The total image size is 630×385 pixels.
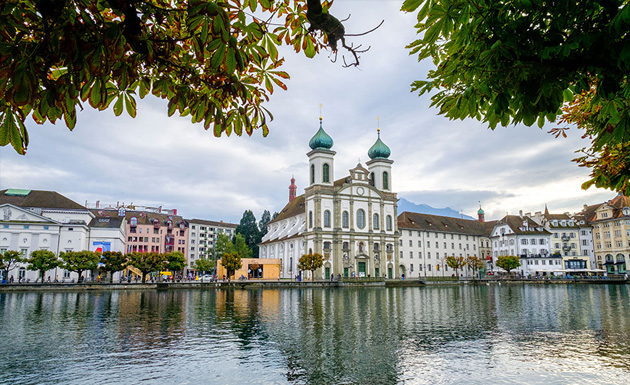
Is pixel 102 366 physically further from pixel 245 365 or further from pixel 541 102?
pixel 541 102

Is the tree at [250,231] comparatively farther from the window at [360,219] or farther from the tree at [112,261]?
the tree at [112,261]

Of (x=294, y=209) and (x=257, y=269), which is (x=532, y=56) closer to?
(x=257, y=269)

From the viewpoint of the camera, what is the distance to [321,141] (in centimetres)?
7656

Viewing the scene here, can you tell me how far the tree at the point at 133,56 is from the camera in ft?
9.28

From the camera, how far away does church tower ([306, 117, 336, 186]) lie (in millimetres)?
74625

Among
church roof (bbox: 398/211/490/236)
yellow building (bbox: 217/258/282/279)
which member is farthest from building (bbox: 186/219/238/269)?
church roof (bbox: 398/211/490/236)

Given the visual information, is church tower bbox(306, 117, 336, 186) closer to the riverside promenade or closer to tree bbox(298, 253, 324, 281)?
tree bbox(298, 253, 324, 281)

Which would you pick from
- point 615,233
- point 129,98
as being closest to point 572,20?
point 129,98

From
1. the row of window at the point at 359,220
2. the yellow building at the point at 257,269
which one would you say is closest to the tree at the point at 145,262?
the yellow building at the point at 257,269

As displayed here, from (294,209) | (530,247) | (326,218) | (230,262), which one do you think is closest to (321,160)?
(326,218)

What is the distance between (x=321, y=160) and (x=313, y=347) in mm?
60349

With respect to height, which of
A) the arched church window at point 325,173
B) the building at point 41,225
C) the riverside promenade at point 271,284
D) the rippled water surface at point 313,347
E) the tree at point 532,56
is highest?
the arched church window at point 325,173

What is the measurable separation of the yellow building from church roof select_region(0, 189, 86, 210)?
77.5ft

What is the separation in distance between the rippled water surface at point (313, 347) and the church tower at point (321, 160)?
49088 mm
